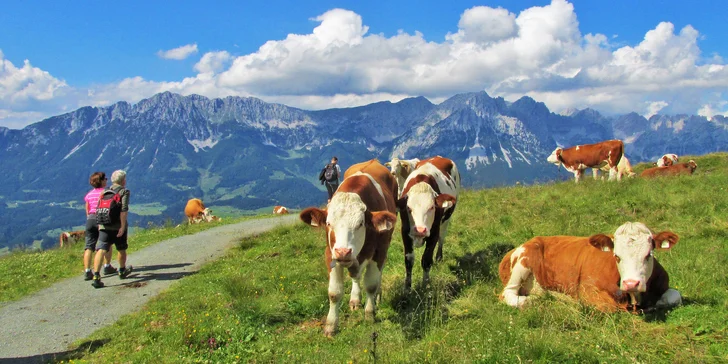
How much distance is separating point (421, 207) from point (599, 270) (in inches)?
117

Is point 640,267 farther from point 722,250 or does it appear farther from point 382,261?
point 722,250

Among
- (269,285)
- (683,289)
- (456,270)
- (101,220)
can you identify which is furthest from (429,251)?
(101,220)

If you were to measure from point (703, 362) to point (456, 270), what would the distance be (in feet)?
17.4

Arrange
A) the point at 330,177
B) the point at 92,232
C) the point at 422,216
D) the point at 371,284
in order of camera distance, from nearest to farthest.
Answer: the point at 371,284
the point at 422,216
the point at 92,232
the point at 330,177

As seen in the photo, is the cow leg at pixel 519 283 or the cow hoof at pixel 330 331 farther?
the cow leg at pixel 519 283

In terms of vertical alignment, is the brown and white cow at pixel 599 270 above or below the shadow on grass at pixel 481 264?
above

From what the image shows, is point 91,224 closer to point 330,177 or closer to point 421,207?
point 421,207

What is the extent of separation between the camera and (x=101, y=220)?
11352 millimetres

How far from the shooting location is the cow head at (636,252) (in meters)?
6.50

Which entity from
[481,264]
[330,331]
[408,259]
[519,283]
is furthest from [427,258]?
[330,331]

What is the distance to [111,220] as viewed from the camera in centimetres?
1141

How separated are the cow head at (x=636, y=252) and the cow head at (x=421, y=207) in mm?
2817

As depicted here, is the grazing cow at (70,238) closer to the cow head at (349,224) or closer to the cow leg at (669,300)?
the cow head at (349,224)

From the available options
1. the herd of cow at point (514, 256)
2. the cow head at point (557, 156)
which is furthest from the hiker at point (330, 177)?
the herd of cow at point (514, 256)
